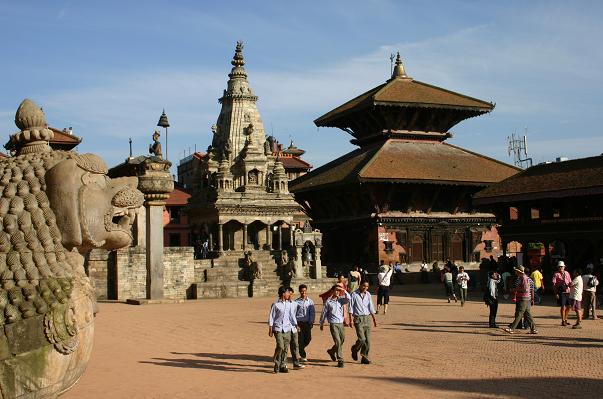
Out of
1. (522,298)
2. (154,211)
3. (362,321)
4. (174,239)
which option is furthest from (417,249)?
(174,239)

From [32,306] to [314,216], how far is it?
147 feet

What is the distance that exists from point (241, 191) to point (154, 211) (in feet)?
74.4

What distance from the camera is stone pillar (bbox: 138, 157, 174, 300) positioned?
89.1ft

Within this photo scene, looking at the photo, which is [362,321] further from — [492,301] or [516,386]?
[492,301]

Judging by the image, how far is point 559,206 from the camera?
3162 centimetres

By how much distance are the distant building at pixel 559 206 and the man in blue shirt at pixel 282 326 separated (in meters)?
18.9

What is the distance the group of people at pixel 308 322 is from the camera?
493 inches

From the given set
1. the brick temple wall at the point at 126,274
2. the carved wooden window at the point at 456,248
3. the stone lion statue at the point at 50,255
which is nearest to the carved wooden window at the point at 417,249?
the carved wooden window at the point at 456,248

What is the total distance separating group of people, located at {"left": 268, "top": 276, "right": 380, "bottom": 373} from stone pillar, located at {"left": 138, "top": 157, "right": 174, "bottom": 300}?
14337 mm

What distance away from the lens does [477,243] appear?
45.5 meters

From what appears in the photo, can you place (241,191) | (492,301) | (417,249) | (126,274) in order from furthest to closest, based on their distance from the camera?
(241,191)
(417,249)
(126,274)
(492,301)

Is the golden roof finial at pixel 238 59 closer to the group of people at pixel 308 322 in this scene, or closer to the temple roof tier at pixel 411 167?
the temple roof tier at pixel 411 167

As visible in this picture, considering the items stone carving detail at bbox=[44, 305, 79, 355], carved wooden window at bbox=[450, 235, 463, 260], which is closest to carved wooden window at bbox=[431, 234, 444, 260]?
carved wooden window at bbox=[450, 235, 463, 260]

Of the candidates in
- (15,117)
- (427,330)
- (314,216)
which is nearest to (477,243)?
(314,216)
